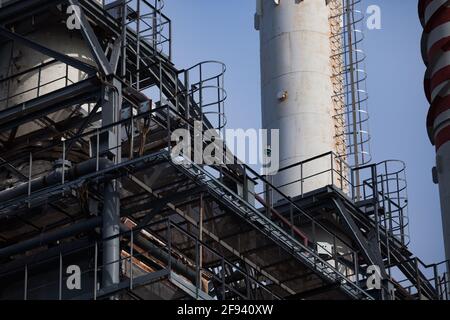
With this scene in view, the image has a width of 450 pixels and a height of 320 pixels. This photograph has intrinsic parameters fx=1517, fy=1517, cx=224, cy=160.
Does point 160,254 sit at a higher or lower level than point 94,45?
lower

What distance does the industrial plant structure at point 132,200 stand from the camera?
34.0m

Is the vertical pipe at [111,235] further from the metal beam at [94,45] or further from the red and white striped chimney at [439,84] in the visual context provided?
the red and white striped chimney at [439,84]

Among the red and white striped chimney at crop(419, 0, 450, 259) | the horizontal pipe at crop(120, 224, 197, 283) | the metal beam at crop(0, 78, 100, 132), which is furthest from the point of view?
the red and white striped chimney at crop(419, 0, 450, 259)

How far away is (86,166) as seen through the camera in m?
34.3

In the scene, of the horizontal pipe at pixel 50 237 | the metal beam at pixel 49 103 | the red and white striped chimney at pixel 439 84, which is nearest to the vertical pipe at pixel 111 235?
the horizontal pipe at pixel 50 237

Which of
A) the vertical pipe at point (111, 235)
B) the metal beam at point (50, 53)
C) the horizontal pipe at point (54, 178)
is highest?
the metal beam at point (50, 53)

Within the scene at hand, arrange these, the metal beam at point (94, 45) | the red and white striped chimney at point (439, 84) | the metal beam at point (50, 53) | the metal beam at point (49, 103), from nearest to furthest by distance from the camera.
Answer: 1. the metal beam at point (49, 103)
2. the metal beam at point (50, 53)
3. the metal beam at point (94, 45)
4. the red and white striped chimney at point (439, 84)

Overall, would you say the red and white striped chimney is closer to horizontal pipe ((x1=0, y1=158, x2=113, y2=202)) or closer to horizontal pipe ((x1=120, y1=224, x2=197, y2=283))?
horizontal pipe ((x1=120, y1=224, x2=197, y2=283))

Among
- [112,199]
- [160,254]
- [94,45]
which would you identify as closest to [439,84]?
[94,45]

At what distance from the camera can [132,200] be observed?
35.0 m

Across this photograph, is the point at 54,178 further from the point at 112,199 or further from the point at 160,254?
the point at 160,254

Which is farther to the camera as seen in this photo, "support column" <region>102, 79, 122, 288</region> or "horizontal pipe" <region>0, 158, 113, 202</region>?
"horizontal pipe" <region>0, 158, 113, 202</region>

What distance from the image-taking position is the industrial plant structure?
3397 centimetres

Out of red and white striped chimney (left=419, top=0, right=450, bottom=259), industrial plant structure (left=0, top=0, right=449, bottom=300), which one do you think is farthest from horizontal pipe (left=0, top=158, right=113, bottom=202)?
red and white striped chimney (left=419, top=0, right=450, bottom=259)
